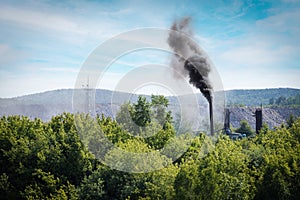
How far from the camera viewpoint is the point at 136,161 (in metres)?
24.2

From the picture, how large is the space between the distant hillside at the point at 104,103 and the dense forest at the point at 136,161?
2.18 m

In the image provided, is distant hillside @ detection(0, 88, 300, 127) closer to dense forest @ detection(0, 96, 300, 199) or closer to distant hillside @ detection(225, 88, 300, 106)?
distant hillside @ detection(225, 88, 300, 106)

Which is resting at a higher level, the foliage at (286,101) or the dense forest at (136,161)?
the foliage at (286,101)

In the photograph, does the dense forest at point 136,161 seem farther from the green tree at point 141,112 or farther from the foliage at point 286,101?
the foliage at point 286,101

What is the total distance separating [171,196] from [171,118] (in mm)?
12259

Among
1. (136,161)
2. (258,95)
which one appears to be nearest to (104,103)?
(136,161)

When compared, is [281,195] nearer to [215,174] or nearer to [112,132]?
[215,174]

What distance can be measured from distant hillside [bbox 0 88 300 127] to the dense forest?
85.9 inches

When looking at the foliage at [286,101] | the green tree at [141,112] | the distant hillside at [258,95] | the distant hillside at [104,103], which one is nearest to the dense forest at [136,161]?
the green tree at [141,112]

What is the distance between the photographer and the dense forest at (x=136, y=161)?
21969mm

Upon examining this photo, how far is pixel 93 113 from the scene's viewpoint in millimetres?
30750

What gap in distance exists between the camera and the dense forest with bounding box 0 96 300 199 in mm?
21969

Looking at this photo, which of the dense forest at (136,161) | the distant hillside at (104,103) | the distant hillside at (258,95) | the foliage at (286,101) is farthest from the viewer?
the distant hillside at (258,95)

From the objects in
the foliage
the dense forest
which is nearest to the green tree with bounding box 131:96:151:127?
the dense forest
